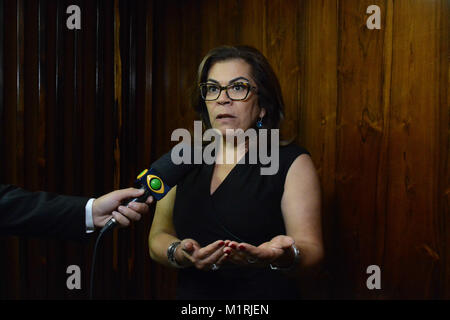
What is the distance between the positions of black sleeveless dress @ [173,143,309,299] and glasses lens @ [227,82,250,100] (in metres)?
0.25

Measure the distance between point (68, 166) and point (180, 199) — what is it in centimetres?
66

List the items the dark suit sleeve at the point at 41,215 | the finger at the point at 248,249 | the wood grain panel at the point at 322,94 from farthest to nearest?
the wood grain panel at the point at 322,94
the dark suit sleeve at the point at 41,215
the finger at the point at 248,249

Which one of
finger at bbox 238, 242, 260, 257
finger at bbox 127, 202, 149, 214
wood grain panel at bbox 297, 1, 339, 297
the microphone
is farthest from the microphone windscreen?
wood grain panel at bbox 297, 1, 339, 297

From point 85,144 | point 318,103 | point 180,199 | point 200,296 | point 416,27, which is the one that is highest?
point 416,27

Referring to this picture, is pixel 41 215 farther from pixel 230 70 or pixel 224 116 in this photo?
pixel 230 70

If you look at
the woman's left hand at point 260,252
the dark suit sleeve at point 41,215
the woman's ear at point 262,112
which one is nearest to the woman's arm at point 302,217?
the woman's left hand at point 260,252

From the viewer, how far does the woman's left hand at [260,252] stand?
98 cm

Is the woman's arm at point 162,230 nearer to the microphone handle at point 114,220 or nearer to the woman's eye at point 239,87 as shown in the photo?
the microphone handle at point 114,220

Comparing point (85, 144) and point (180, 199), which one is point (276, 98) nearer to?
point (180, 199)

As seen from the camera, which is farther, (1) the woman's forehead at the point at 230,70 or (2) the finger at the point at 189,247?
(1) the woman's forehead at the point at 230,70


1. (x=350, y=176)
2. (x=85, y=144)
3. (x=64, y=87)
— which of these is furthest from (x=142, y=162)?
(x=350, y=176)

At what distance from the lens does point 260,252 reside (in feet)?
3.32

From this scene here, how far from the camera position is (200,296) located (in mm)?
1377

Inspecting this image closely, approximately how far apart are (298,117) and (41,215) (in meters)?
1.16
